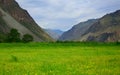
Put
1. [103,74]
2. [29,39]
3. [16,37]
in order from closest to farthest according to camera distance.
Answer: [103,74]
[16,37]
[29,39]

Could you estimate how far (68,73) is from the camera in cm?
1930

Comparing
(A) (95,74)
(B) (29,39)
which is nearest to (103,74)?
(A) (95,74)

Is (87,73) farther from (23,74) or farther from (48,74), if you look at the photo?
(23,74)

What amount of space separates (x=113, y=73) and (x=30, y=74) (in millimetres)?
4613

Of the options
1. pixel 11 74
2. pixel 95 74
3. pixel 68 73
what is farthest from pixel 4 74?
pixel 95 74

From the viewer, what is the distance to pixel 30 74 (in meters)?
18.9

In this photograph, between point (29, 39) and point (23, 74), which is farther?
point (29, 39)

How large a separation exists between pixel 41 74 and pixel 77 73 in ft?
6.77

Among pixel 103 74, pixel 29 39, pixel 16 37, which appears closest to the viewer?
pixel 103 74

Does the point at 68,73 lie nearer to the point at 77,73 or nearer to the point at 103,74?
the point at 77,73

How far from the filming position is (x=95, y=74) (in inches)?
728

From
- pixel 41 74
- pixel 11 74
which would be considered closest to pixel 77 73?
pixel 41 74

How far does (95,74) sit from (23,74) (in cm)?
406

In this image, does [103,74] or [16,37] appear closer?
[103,74]
